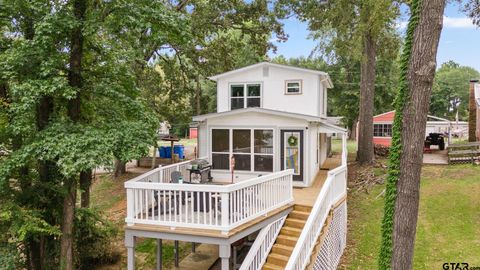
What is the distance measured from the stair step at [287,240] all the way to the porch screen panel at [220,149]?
17.0 feet

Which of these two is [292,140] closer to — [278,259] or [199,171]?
[199,171]

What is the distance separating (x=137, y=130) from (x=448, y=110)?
6168 cm

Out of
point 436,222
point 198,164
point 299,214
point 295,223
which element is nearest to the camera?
point 295,223

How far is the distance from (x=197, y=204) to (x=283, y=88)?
8630 millimetres

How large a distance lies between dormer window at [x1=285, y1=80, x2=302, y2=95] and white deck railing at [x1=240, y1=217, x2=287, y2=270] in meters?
7.04

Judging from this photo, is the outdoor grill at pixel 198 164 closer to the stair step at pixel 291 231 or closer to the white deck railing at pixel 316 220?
the stair step at pixel 291 231

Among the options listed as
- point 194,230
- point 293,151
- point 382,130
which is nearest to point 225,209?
point 194,230

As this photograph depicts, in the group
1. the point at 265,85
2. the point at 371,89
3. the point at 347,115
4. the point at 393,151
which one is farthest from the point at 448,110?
the point at 393,151

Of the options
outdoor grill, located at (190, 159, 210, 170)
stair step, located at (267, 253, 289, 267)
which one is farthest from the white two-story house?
stair step, located at (267, 253, 289, 267)

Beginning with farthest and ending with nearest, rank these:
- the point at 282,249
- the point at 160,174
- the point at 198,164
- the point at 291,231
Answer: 1. the point at 198,164
2. the point at 160,174
3. the point at 291,231
4. the point at 282,249

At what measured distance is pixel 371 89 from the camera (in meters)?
19.6

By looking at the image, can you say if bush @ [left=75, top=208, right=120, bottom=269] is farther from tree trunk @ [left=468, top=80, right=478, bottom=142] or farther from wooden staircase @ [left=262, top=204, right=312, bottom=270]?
tree trunk @ [left=468, top=80, right=478, bottom=142]

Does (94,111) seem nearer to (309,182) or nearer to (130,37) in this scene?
(130,37)

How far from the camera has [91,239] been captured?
9.95 meters
